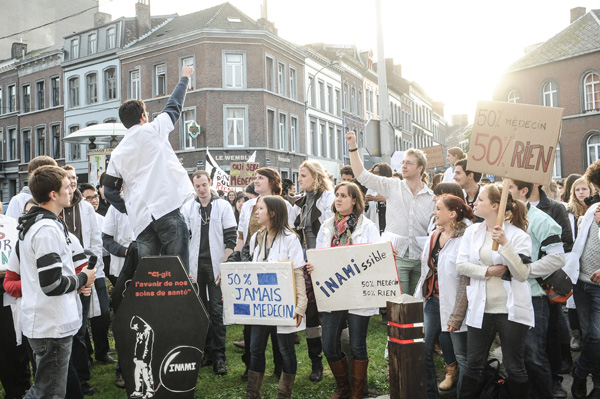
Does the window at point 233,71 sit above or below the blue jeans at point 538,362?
above

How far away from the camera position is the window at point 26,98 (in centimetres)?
4369

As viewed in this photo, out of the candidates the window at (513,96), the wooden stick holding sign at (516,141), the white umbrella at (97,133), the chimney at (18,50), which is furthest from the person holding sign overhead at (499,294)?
the chimney at (18,50)

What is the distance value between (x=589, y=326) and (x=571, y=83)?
117 feet

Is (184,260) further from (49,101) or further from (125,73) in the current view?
(49,101)

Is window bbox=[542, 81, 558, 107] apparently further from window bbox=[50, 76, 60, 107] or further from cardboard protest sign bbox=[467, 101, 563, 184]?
cardboard protest sign bbox=[467, 101, 563, 184]

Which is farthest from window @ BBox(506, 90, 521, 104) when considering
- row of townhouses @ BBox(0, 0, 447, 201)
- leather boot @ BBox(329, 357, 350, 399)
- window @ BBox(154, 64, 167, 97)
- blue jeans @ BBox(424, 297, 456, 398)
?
leather boot @ BBox(329, 357, 350, 399)

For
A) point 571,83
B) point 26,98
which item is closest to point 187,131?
point 26,98

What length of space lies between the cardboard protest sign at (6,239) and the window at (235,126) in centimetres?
2900

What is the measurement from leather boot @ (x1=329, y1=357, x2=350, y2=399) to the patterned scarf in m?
1.11

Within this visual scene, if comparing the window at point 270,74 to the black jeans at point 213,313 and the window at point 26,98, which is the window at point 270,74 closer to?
the window at point 26,98

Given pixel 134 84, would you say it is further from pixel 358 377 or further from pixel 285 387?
pixel 358 377

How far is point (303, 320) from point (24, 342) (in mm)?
2665

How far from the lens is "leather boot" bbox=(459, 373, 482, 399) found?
461 cm

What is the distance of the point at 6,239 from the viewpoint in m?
5.27
